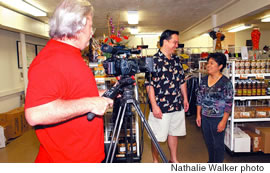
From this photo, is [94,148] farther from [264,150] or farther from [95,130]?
[264,150]

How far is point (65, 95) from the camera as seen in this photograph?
0.87m

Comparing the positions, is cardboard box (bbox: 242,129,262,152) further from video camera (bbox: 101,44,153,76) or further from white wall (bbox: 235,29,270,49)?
white wall (bbox: 235,29,270,49)

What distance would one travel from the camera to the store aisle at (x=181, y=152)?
2.60 m

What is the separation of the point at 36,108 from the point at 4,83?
4375mm

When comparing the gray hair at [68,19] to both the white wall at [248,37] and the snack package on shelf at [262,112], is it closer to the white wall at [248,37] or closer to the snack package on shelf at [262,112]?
the snack package on shelf at [262,112]

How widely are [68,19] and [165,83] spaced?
4.50 ft

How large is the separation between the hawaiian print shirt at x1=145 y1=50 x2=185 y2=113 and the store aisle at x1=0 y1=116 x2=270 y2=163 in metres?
0.96

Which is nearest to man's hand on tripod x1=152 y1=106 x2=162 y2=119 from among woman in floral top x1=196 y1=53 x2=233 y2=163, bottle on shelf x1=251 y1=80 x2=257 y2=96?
woman in floral top x1=196 y1=53 x2=233 y2=163

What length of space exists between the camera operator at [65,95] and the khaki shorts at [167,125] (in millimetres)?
1187

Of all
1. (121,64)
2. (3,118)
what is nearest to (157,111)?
(121,64)

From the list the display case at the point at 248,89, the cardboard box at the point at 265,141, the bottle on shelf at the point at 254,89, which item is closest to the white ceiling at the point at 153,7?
the display case at the point at 248,89

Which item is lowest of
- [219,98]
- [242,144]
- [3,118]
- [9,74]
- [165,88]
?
[242,144]
